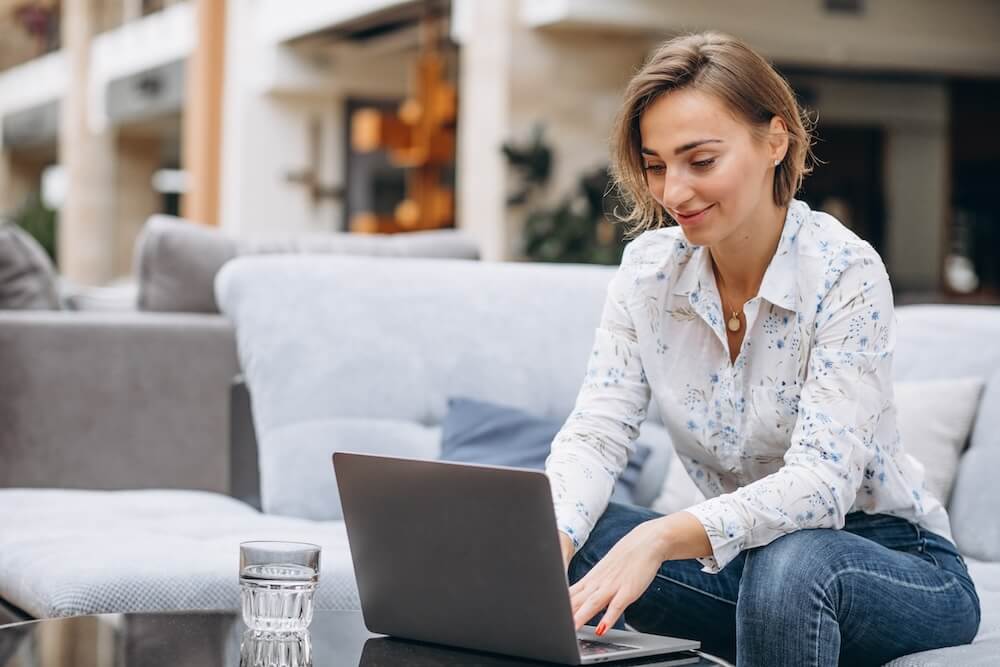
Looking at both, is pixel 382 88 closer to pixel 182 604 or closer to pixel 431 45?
pixel 431 45

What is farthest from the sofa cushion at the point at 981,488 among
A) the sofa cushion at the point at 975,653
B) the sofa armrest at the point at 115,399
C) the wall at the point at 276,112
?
the wall at the point at 276,112

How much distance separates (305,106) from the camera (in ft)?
38.6

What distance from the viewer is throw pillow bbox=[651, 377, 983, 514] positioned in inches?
98.3

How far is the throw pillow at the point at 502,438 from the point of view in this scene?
2.64m

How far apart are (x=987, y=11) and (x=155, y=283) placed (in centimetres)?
692

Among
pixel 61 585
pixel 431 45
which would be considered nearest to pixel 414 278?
pixel 61 585

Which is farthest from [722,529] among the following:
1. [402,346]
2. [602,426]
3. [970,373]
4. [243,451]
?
[243,451]

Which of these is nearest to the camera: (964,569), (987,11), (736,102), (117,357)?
(736,102)

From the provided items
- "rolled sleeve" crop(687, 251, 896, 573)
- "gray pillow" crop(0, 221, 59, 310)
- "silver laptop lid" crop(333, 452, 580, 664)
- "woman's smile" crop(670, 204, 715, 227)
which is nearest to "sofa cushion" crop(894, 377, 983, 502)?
"rolled sleeve" crop(687, 251, 896, 573)

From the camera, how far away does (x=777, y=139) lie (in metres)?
1.74

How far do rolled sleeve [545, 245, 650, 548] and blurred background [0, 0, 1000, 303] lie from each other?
2.73 m

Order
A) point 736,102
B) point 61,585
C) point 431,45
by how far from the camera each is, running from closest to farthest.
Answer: point 736,102 → point 61,585 → point 431,45

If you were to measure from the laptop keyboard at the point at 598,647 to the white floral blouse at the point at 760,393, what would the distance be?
0.22 meters

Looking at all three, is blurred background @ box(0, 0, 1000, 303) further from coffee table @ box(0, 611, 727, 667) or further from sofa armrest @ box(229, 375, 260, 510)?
coffee table @ box(0, 611, 727, 667)
